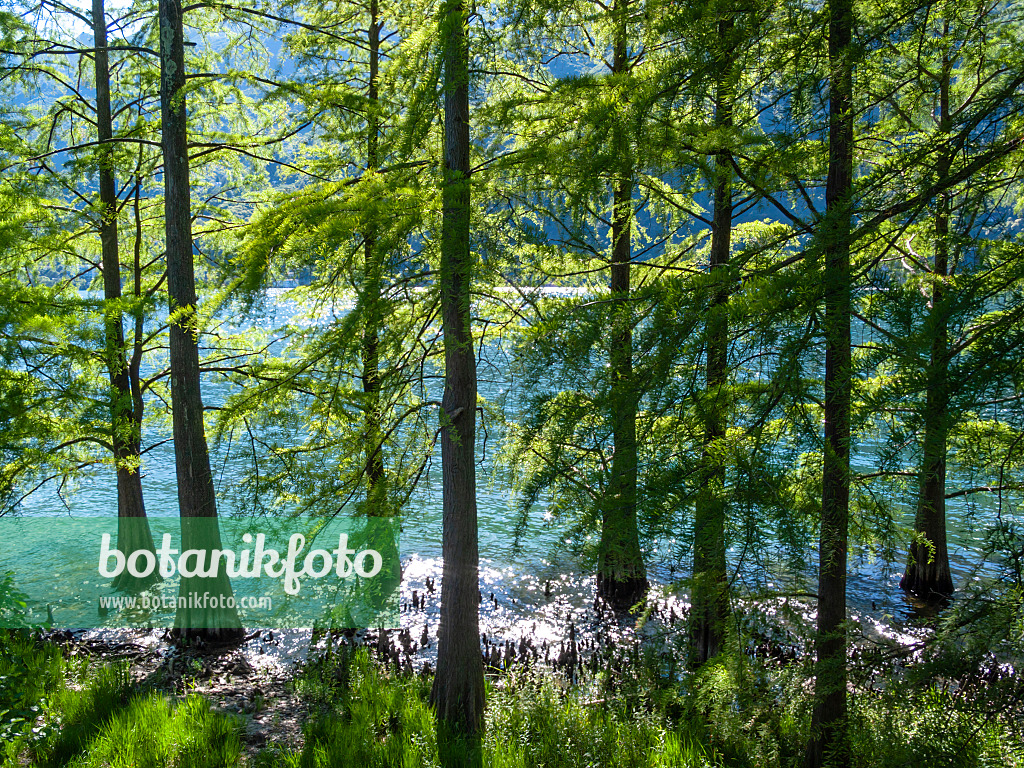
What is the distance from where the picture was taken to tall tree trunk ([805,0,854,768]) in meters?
2.93

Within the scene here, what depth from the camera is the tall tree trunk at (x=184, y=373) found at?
8086mm

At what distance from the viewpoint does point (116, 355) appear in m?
8.91

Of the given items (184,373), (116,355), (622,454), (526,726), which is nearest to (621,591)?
(526,726)

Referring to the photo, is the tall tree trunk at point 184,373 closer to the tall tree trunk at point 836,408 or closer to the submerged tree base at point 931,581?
the tall tree trunk at point 836,408

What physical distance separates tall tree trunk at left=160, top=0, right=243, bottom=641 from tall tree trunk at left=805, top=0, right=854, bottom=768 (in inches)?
272

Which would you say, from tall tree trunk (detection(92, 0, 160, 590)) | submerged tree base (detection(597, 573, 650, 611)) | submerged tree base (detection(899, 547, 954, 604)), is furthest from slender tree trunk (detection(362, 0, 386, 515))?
submerged tree base (detection(899, 547, 954, 604))

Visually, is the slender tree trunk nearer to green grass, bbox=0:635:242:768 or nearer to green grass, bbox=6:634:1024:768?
green grass, bbox=6:634:1024:768

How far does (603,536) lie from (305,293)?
5.28 meters

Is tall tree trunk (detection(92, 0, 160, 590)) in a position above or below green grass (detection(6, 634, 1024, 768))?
above

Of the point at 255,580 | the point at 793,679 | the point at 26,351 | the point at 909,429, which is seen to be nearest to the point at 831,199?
the point at 909,429

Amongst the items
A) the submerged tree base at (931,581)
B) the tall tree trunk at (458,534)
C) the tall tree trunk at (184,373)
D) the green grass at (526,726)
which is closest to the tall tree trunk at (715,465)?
the green grass at (526,726)

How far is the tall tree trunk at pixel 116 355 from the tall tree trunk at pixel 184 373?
86 cm

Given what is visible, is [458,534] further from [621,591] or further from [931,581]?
[931,581]

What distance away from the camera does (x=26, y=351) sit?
27.4 feet
